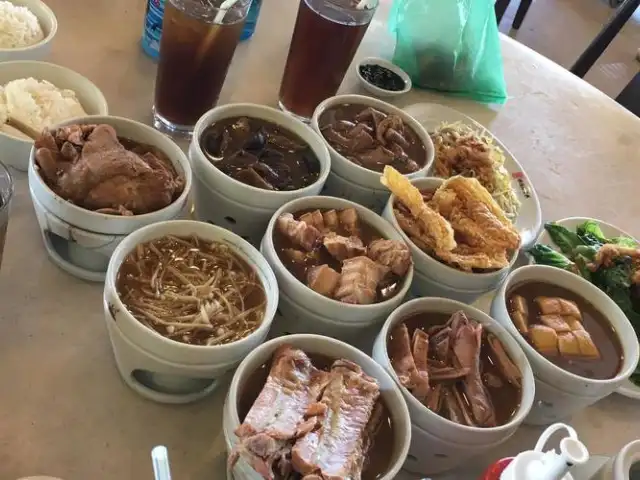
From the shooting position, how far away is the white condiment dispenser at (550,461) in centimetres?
87

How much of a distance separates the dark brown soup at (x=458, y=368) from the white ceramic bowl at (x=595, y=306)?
0.06 m

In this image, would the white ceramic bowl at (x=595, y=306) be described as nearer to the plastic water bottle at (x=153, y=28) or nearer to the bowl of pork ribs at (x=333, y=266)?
the bowl of pork ribs at (x=333, y=266)

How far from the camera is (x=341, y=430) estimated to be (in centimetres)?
99

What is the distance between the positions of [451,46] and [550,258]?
76 cm

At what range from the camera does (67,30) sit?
1781mm

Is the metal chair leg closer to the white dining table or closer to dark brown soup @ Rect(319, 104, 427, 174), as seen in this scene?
the white dining table

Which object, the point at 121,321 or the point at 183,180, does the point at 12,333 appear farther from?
the point at 183,180

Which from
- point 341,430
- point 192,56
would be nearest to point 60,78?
point 192,56

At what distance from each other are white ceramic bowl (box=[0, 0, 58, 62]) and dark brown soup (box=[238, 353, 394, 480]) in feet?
2.96

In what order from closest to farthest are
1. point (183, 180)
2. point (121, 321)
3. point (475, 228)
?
point (121, 321) < point (183, 180) < point (475, 228)

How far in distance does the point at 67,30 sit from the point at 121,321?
3.41 feet

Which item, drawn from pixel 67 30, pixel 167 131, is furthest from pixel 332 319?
pixel 67 30

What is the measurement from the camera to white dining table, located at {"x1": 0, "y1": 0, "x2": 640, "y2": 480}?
3.46 feet

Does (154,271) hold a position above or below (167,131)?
above
